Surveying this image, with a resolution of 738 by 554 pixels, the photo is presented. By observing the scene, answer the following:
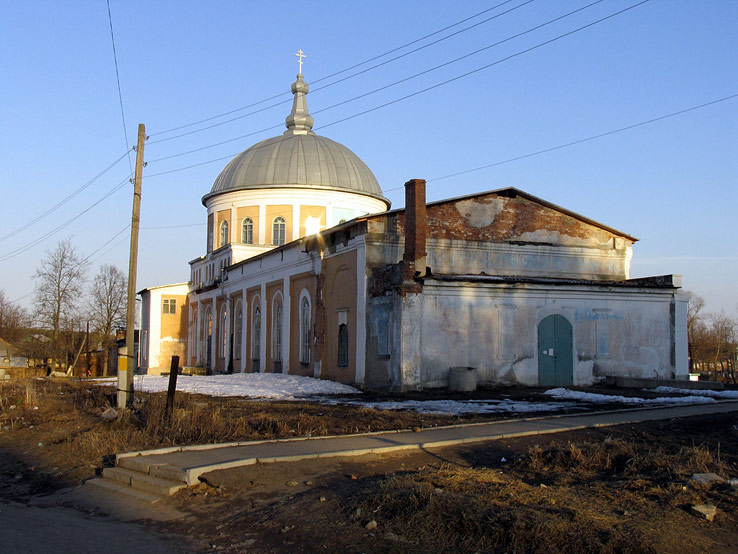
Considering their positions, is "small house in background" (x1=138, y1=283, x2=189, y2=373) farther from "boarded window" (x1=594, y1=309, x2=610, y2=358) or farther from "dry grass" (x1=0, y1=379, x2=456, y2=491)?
"dry grass" (x1=0, y1=379, x2=456, y2=491)

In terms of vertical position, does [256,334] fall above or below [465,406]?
above

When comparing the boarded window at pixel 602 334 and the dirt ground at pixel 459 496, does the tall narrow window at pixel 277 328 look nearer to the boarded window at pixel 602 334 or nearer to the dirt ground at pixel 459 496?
the boarded window at pixel 602 334

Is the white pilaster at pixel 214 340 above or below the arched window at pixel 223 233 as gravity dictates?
below

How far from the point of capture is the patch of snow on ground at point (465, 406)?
15883 millimetres

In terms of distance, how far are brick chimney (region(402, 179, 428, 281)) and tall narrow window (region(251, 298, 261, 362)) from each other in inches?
565

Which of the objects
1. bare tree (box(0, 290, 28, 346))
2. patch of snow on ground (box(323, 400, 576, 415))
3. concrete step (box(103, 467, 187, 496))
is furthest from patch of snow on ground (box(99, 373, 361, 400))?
bare tree (box(0, 290, 28, 346))

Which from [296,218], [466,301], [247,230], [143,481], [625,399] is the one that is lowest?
[143,481]

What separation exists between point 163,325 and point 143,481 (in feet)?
132

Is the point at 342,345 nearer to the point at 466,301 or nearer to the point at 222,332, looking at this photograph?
the point at 466,301

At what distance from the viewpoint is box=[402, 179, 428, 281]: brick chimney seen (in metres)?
22.5

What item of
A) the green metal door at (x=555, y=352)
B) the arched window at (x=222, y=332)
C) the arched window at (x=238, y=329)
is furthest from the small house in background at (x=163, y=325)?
the green metal door at (x=555, y=352)

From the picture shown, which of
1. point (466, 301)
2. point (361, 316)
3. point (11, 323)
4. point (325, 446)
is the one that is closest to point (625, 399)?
point (466, 301)

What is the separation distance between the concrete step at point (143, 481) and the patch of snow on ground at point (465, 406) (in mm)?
7472

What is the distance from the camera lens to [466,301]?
2344 cm
